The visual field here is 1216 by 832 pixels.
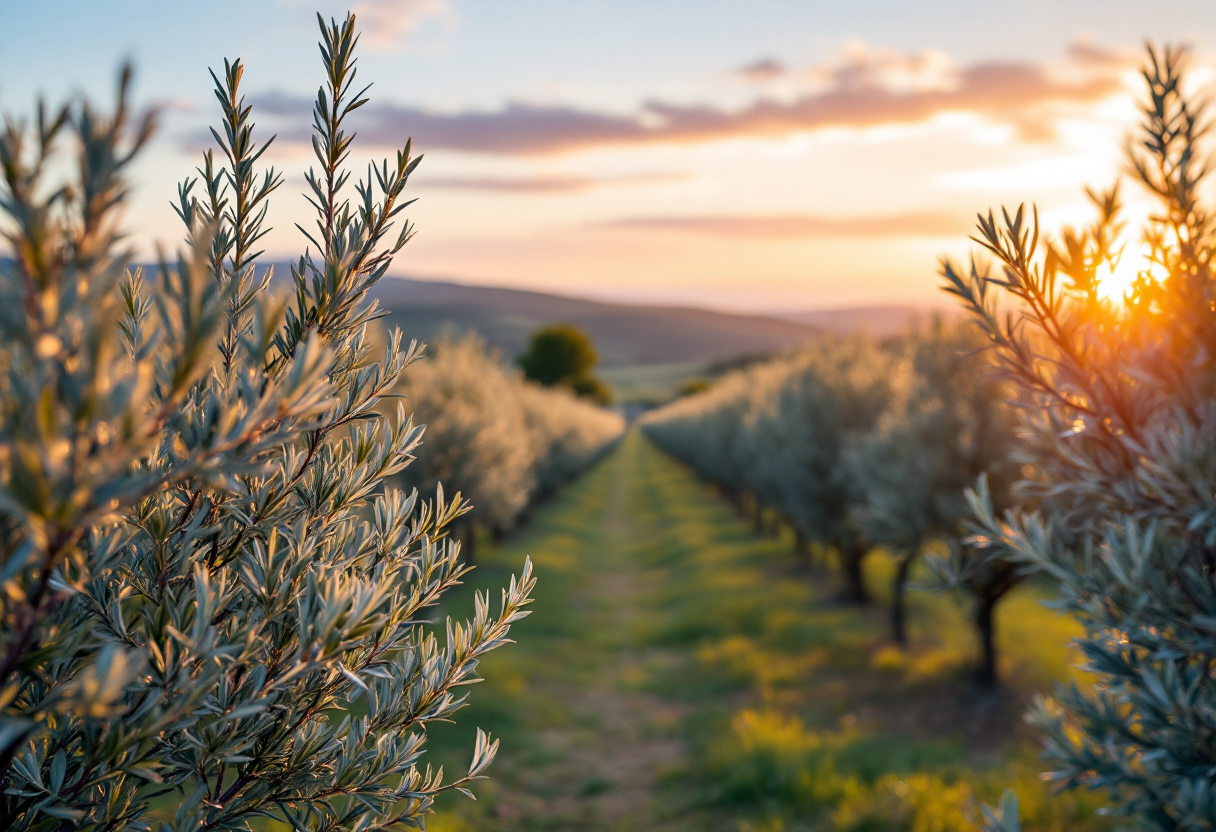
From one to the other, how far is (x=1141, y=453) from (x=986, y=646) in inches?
459

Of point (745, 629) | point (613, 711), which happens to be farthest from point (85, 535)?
point (745, 629)

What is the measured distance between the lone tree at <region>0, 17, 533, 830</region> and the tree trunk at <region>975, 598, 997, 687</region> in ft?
39.5

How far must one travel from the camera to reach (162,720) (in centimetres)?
154

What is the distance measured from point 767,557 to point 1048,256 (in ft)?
82.1

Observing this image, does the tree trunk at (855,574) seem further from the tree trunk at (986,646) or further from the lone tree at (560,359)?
the lone tree at (560,359)

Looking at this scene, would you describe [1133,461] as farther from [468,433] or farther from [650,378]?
[650,378]

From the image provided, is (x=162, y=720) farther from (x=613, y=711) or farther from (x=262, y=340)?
(x=613, y=711)

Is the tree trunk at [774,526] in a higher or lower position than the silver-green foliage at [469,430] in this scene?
lower

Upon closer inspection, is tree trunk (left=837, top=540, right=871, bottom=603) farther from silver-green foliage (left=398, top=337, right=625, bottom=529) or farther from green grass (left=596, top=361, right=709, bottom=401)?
green grass (left=596, top=361, right=709, bottom=401)

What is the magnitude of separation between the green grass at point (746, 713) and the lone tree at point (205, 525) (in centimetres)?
670

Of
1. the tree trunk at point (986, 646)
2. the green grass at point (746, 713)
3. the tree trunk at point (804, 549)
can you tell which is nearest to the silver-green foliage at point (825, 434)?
the tree trunk at point (804, 549)

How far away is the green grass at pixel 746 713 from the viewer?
904cm

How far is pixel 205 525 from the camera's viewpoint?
210 centimetres

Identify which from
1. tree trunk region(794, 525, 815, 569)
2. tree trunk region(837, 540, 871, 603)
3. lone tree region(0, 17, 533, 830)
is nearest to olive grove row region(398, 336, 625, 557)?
tree trunk region(794, 525, 815, 569)
